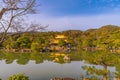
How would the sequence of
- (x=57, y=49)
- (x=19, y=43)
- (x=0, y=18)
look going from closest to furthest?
(x=0, y=18), (x=19, y=43), (x=57, y=49)

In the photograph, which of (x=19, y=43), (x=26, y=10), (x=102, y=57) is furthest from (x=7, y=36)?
(x=19, y=43)

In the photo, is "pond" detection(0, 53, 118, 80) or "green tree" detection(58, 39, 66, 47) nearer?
"pond" detection(0, 53, 118, 80)

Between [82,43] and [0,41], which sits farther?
[82,43]

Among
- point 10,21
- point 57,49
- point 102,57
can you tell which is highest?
point 10,21

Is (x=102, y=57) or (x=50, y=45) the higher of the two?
(x=102, y=57)

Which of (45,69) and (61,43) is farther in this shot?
(61,43)

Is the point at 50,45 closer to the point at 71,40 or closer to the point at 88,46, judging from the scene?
the point at 71,40

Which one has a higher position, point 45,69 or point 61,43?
point 45,69

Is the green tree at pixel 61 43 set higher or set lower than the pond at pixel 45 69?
lower

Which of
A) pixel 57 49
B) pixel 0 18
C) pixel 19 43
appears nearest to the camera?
pixel 0 18

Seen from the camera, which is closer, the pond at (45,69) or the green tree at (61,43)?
the pond at (45,69)

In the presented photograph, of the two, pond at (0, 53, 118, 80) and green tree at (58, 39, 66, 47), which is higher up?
pond at (0, 53, 118, 80)

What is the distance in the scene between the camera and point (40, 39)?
40750 millimetres

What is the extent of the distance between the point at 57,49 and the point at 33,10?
124 ft
